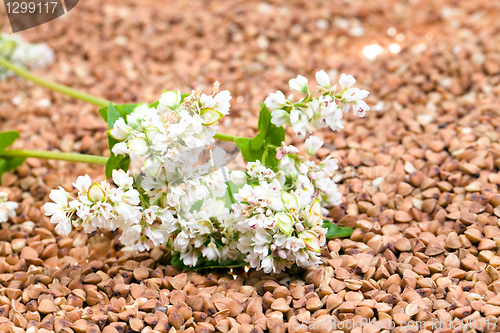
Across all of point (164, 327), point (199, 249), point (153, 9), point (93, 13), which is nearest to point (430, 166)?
point (199, 249)

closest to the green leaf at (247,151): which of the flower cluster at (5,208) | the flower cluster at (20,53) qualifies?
the flower cluster at (5,208)

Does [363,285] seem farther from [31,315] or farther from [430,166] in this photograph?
[31,315]

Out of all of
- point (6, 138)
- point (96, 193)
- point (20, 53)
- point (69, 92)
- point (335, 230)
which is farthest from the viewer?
point (20, 53)

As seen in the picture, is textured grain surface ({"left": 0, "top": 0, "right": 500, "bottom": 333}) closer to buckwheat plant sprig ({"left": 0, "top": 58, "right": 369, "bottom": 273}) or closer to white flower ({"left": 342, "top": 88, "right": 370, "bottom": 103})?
buckwheat plant sprig ({"left": 0, "top": 58, "right": 369, "bottom": 273})

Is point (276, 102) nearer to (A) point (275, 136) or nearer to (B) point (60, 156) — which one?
(A) point (275, 136)

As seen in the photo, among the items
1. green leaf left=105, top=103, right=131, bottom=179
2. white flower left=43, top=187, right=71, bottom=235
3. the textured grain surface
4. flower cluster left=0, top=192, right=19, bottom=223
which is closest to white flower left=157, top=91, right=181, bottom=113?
green leaf left=105, top=103, right=131, bottom=179

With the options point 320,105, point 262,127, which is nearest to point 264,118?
point 262,127
